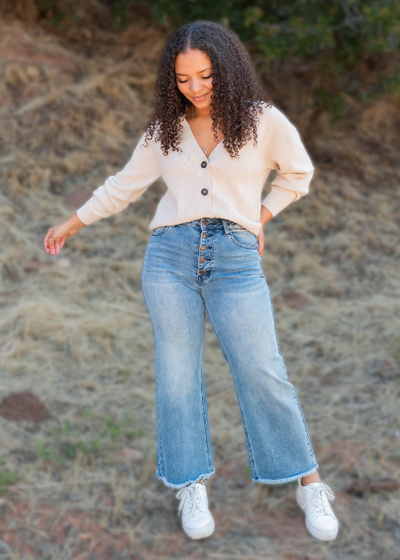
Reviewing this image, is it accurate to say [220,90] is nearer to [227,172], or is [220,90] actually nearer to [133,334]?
[227,172]

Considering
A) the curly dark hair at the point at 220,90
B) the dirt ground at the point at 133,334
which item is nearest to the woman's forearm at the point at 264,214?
the curly dark hair at the point at 220,90

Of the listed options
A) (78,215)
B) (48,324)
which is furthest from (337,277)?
(78,215)

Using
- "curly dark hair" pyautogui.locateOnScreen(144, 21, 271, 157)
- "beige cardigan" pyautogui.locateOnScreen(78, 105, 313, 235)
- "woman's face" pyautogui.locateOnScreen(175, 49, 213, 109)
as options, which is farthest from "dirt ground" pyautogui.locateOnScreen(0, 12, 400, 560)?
"woman's face" pyautogui.locateOnScreen(175, 49, 213, 109)

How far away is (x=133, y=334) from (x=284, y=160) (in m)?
2.90

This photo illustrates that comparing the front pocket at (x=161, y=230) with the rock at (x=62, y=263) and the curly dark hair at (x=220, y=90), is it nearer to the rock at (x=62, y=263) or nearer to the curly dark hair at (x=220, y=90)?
the curly dark hair at (x=220, y=90)

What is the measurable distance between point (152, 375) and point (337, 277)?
83.2 inches

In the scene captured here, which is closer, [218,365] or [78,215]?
[78,215]

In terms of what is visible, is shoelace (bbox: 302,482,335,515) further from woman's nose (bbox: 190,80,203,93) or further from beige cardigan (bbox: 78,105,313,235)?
woman's nose (bbox: 190,80,203,93)

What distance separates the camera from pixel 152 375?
4441mm

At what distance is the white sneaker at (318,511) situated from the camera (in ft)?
6.79

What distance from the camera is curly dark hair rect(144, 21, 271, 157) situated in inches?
77.1

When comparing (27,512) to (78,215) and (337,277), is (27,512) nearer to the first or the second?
(78,215)

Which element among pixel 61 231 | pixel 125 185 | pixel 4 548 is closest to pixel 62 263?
pixel 4 548

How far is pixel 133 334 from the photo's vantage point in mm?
4777
